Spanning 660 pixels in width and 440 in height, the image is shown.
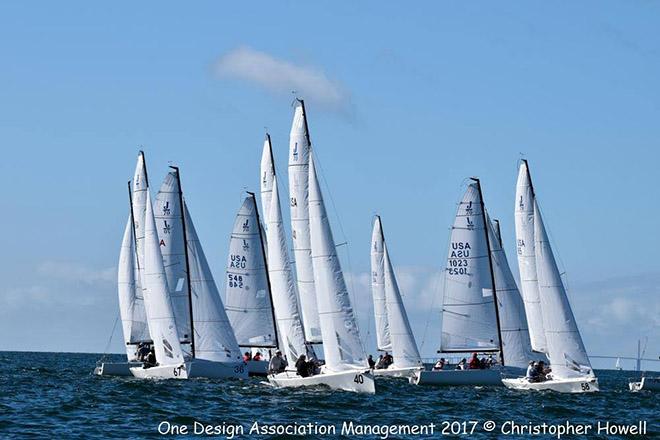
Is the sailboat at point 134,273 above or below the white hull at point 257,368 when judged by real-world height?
above

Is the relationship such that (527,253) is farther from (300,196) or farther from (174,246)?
(300,196)

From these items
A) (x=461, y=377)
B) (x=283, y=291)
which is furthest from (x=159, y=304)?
(x=461, y=377)

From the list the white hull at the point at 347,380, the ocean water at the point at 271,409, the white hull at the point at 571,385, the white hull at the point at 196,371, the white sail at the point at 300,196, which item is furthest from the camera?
the white hull at the point at 196,371

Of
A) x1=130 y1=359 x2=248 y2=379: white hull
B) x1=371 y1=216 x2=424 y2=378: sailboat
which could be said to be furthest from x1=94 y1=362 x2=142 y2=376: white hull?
x1=371 y1=216 x2=424 y2=378: sailboat

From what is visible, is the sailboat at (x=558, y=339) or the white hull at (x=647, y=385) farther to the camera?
the white hull at (x=647, y=385)

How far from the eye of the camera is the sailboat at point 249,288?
6800 cm

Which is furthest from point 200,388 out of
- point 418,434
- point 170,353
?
point 418,434

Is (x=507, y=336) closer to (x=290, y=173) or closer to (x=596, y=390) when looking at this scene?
(x=596, y=390)

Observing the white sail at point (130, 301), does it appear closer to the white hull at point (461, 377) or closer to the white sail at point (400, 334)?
the white sail at point (400, 334)

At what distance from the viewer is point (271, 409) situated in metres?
43.1

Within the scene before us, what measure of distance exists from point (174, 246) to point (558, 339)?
19.7 meters

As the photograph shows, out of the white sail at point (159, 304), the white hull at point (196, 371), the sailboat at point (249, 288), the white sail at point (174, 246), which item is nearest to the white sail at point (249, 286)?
the sailboat at point (249, 288)

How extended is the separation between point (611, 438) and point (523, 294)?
1091 inches

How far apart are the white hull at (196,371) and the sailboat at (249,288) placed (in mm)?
5921
